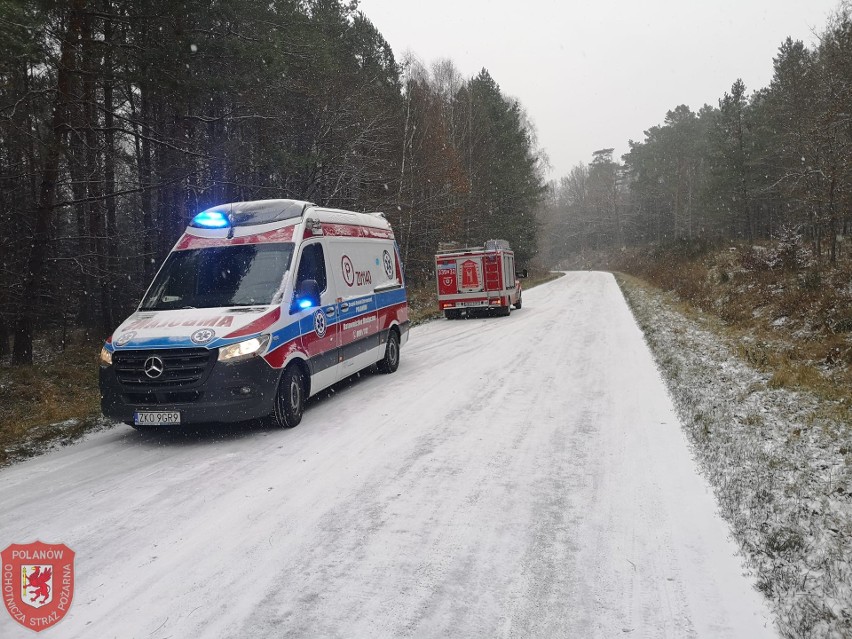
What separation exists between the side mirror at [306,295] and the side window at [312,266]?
15 cm

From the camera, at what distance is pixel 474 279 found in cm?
2059

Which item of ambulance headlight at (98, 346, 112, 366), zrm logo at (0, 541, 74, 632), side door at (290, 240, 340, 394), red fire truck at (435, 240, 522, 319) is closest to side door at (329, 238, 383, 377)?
side door at (290, 240, 340, 394)

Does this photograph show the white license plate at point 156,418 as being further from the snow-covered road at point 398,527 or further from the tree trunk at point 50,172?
the tree trunk at point 50,172

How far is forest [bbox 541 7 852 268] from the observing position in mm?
21594

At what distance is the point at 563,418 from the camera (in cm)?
696

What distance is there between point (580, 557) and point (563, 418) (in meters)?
3.38

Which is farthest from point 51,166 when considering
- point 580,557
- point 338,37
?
point 338,37

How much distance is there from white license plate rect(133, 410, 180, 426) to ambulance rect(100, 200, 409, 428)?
0.04 ft

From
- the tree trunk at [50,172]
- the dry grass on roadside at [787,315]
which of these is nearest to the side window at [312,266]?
the tree trunk at [50,172]

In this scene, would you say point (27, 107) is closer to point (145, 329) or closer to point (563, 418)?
point (145, 329)

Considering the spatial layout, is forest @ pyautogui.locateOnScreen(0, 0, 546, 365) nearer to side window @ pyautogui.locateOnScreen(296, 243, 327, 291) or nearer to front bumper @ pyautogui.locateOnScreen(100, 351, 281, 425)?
side window @ pyautogui.locateOnScreen(296, 243, 327, 291)

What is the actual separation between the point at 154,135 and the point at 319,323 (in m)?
10.7

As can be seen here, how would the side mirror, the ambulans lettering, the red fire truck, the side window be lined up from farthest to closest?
the red fire truck
the side window
the side mirror
the ambulans lettering

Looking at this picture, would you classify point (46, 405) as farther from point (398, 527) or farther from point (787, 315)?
A: point (787, 315)
